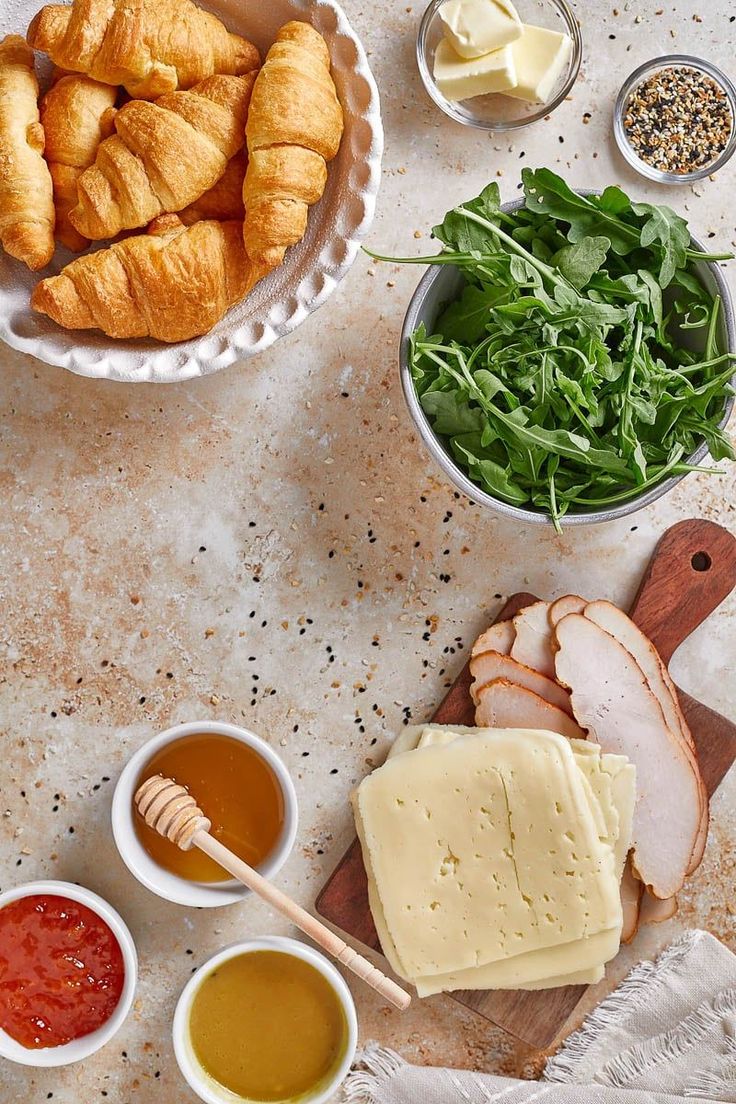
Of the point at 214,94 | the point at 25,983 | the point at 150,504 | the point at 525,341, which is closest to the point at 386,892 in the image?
the point at 25,983

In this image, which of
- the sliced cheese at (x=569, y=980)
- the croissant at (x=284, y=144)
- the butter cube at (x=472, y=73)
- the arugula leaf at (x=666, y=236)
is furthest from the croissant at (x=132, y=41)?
the sliced cheese at (x=569, y=980)

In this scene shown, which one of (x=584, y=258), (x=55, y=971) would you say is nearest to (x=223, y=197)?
(x=584, y=258)

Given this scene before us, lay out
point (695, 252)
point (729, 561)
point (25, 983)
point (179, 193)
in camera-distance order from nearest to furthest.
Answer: point (179, 193) < point (695, 252) < point (25, 983) < point (729, 561)

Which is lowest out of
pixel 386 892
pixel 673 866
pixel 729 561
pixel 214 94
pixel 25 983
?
pixel 25 983

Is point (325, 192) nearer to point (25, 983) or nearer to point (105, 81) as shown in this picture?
point (105, 81)

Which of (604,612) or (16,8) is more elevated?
(16,8)

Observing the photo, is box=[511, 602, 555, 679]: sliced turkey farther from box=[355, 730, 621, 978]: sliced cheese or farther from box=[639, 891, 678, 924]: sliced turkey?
box=[639, 891, 678, 924]: sliced turkey
